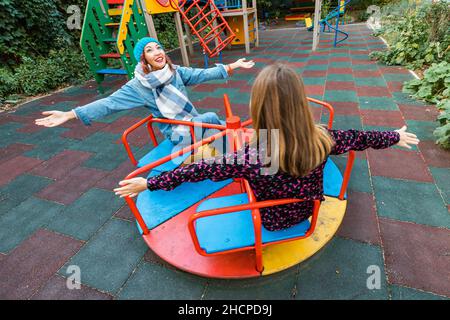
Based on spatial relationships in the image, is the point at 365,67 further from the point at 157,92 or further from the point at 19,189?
the point at 19,189

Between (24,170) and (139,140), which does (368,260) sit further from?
(24,170)

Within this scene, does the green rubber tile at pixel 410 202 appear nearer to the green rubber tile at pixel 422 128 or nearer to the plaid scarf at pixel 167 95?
the green rubber tile at pixel 422 128

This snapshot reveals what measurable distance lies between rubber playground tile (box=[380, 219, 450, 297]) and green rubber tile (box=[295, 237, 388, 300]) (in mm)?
89

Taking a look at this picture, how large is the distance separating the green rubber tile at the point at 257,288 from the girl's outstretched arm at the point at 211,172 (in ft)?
A: 2.54

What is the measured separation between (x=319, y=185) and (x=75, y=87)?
20.1 ft

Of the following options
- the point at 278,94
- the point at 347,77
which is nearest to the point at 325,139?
the point at 278,94

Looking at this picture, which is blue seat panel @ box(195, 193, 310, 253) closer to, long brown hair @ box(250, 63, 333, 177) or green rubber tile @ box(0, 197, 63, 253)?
long brown hair @ box(250, 63, 333, 177)

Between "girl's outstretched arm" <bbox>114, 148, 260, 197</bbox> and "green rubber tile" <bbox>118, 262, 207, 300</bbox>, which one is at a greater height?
"girl's outstretched arm" <bbox>114, 148, 260, 197</bbox>

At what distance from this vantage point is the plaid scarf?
2.30 m

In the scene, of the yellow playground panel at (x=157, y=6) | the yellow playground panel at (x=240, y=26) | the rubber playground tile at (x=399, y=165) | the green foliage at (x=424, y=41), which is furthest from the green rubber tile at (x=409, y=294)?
the yellow playground panel at (x=240, y=26)

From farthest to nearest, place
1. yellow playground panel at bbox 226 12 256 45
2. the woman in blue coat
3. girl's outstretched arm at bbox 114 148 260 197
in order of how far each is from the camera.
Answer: yellow playground panel at bbox 226 12 256 45
the woman in blue coat
girl's outstretched arm at bbox 114 148 260 197

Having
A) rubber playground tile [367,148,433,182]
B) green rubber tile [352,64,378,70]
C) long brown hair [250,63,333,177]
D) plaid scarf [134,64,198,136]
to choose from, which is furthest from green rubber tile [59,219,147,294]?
green rubber tile [352,64,378,70]

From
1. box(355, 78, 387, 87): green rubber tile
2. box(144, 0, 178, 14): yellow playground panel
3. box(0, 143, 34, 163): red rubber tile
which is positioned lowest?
box(355, 78, 387, 87): green rubber tile

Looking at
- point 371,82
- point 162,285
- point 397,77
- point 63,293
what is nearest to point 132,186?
point 162,285
